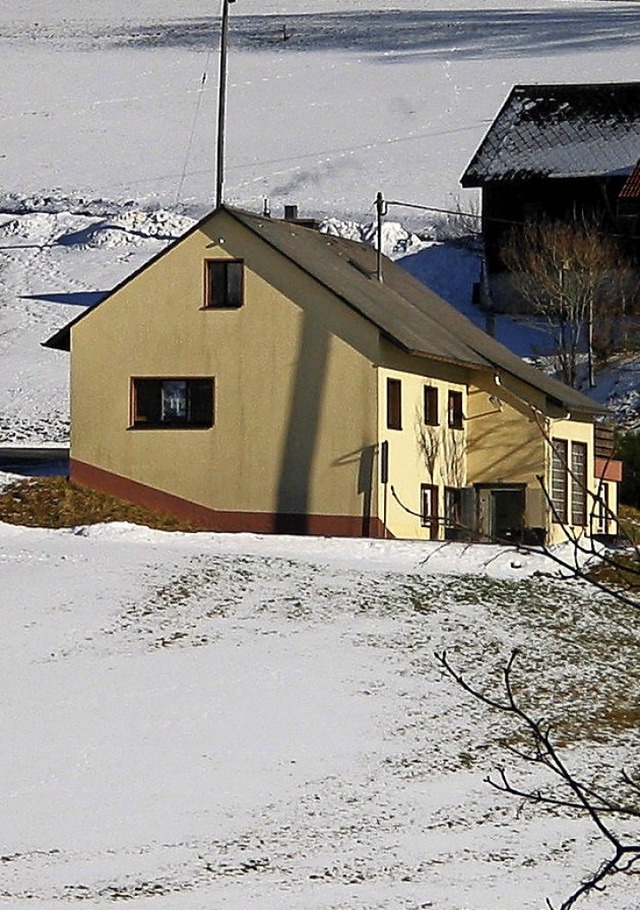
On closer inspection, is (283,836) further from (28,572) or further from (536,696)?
(28,572)

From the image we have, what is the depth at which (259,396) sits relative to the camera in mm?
38094

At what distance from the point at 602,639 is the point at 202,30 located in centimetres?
7579

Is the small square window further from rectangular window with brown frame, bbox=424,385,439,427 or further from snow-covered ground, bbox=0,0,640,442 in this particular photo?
snow-covered ground, bbox=0,0,640,442

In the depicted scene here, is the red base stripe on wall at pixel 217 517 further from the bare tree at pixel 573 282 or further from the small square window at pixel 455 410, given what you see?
the bare tree at pixel 573 282

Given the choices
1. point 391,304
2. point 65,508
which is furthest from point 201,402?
point 391,304

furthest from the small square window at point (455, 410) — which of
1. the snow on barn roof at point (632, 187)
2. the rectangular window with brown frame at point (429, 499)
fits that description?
the snow on barn roof at point (632, 187)

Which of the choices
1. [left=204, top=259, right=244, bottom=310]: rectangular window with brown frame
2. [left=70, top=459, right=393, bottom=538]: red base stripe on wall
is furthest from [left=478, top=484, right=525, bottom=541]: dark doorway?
[left=204, top=259, right=244, bottom=310]: rectangular window with brown frame

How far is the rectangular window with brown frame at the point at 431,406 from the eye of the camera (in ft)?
130

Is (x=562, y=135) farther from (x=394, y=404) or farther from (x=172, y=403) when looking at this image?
(x=172, y=403)

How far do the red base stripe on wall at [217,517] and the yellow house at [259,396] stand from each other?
28mm

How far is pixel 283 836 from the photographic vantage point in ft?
57.8

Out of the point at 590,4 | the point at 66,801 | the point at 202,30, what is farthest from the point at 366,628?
the point at 590,4

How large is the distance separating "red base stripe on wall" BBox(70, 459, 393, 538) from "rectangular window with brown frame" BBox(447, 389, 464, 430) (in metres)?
4.54

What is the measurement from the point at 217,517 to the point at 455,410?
6148mm
